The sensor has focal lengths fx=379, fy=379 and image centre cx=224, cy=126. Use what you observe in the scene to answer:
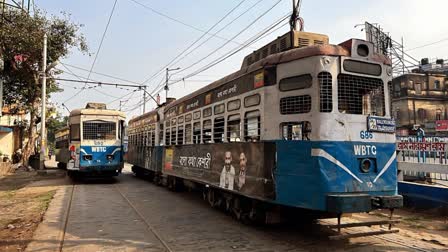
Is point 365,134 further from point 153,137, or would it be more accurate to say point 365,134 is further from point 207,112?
point 153,137

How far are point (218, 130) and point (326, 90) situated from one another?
329cm

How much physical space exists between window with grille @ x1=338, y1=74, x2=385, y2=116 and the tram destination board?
0.42 ft

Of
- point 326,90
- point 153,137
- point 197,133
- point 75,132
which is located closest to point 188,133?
point 197,133

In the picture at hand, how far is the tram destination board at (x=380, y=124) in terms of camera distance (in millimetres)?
6223

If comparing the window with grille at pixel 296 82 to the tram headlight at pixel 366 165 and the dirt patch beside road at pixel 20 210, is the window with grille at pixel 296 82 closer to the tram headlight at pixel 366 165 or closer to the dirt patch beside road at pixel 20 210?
the tram headlight at pixel 366 165

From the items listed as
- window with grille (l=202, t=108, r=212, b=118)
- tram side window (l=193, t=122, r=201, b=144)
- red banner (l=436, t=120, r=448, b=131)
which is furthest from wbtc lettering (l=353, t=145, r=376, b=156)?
red banner (l=436, t=120, r=448, b=131)

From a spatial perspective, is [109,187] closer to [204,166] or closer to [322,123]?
[204,166]

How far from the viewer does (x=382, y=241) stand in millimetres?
6523

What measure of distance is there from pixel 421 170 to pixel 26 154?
80.0 ft

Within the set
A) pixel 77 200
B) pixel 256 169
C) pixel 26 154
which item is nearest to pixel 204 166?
pixel 256 169

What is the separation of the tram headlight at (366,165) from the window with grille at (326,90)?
39.1 inches

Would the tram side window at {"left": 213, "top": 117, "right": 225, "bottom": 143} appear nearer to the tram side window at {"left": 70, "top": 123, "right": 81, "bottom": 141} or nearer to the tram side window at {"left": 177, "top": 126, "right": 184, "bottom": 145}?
the tram side window at {"left": 177, "top": 126, "right": 184, "bottom": 145}

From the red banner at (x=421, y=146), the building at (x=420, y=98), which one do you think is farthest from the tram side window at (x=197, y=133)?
the building at (x=420, y=98)

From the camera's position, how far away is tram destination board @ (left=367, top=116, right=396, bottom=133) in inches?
245
